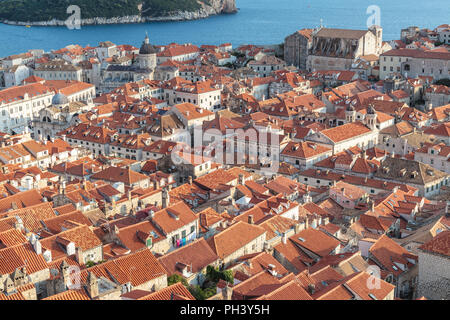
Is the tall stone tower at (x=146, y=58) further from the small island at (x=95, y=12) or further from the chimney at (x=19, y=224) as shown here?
the small island at (x=95, y=12)

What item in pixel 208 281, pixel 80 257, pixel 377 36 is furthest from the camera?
pixel 377 36

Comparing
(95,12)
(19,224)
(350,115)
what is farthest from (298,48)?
(95,12)

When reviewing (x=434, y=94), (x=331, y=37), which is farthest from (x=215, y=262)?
(x=331, y=37)

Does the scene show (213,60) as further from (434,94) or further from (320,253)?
(320,253)

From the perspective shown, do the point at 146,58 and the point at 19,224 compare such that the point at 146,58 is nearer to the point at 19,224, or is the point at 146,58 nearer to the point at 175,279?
the point at 19,224

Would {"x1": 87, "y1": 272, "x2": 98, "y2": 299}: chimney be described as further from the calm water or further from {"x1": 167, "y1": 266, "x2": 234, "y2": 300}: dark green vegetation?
the calm water

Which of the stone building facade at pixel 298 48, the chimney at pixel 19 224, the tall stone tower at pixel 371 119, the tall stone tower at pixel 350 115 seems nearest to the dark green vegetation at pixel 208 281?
the chimney at pixel 19 224
